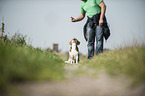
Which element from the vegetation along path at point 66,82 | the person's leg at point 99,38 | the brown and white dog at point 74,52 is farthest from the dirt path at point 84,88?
the brown and white dog at point 74,52

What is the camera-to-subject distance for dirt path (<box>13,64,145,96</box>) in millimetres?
1561

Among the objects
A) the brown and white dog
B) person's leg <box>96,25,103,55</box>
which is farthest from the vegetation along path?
the brown and white dog

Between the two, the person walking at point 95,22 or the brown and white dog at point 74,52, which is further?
the brown and white dog at point 74,52

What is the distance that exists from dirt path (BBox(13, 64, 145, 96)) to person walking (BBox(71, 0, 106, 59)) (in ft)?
9.29

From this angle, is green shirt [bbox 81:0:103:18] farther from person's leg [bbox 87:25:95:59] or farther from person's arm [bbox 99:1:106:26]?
person's leg [bbox 87:25:95:59]

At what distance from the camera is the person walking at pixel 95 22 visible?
4.43 m

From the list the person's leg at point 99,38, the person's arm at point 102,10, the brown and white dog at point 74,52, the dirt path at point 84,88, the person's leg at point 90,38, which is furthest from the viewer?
the brown and white dog at point 74,52

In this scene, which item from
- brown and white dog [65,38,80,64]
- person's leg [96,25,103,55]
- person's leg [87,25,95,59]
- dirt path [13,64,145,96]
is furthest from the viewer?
brown and white dog [65,38,80,64]

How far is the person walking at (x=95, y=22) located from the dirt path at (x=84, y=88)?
2.83 meters

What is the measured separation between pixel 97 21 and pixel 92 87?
10.7 ft

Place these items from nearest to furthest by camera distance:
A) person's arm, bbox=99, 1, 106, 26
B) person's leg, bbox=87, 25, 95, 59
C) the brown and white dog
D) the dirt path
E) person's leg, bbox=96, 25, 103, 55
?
the dirt path, person's arm, bbox=99, 1, 106, 26, person's leg, bbox=96, 25, 103, 55, person's leg, bbox=87, 25, 95, 59, the brown and white dog

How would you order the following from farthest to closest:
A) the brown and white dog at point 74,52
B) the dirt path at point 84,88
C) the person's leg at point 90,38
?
the brown and white dog at point 74,52 < the person's leg at point 90,38 < the dirt path at point 84,88

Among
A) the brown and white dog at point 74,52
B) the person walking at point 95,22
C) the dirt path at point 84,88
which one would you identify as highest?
the person walking at point 95,22

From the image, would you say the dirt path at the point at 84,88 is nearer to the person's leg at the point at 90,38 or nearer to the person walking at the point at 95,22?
the person walking at the point at 95,22
